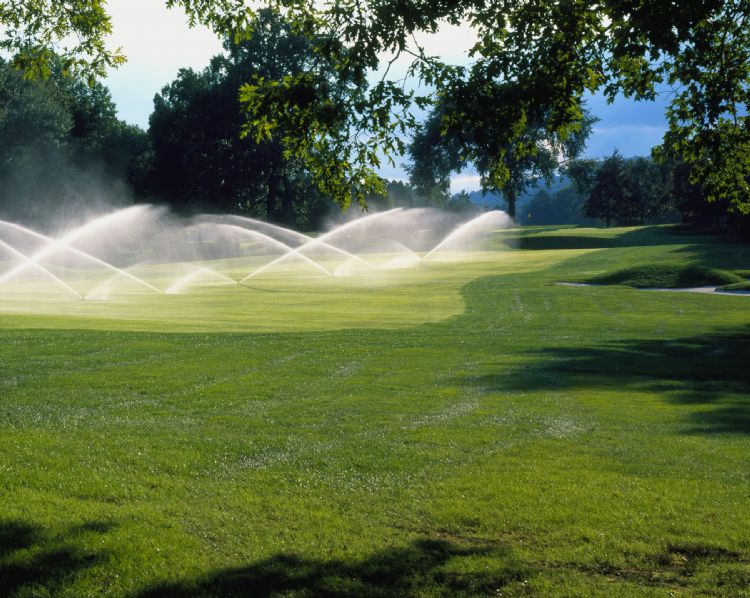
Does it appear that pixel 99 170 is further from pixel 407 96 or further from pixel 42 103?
pixel 407 96

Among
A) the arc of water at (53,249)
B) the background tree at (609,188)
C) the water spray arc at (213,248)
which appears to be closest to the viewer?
the arc of water at (53,249)

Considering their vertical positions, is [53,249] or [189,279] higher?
[53,249]

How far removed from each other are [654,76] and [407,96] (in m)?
3.97

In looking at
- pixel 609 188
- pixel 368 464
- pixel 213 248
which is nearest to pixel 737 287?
pixel 368 464

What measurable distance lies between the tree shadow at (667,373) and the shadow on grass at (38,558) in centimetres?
818

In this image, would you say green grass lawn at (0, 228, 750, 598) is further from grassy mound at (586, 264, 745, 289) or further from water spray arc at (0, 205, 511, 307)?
water spray arc at (0, 205, 511, 307)

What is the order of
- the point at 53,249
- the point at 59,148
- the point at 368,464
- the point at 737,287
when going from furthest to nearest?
the point at 59,148 → the point at 53,249 → the point at 737,287 → the point at 368,464

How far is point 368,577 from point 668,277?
36435mm

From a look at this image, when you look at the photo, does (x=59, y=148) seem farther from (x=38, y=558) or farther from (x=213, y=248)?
(x=38, y=558)

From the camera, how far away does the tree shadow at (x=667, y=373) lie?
42.3 feet

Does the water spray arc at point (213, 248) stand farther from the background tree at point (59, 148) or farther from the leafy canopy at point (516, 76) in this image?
the leafy canopy at point (516, 76)

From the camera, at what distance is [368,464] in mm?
8836

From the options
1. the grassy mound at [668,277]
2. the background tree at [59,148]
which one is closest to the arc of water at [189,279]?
the grassy mound at [668,277]

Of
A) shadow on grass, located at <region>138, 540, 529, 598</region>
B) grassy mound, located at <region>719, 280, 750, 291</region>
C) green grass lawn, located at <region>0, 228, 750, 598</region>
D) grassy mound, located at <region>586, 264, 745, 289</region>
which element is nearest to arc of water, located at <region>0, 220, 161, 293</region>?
green grass lawn, located at <region>0, 228, 750, 598</region>
